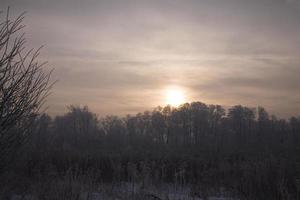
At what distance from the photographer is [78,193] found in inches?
319

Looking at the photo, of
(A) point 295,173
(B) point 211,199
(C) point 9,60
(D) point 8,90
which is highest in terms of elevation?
(C) point 9,60

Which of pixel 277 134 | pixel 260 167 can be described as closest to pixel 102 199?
pixel 260 167

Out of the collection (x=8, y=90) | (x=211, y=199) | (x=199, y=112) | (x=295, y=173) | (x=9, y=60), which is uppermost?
(x=199, y=112)

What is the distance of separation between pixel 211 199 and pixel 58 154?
37.4 feet

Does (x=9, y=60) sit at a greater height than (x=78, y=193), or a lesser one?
greater

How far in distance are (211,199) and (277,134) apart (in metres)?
97.3

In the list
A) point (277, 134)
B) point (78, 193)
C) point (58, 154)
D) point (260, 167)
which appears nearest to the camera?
→ point (78, 193)

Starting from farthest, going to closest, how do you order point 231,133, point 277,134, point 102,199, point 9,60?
1. point 231,133
2. point 277,134
3. point 102,199
4. point 9,60

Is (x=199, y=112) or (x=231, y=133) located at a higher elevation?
(x=199, y=112)

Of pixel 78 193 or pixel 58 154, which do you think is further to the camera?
pixel 58 154

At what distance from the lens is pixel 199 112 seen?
11575 cm

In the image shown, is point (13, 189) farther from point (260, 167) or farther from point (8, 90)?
point (260, 167)

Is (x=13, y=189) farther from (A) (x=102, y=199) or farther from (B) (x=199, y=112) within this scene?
(B) (x=199, y=112)

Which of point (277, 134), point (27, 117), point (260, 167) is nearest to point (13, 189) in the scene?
point (27, 117)
